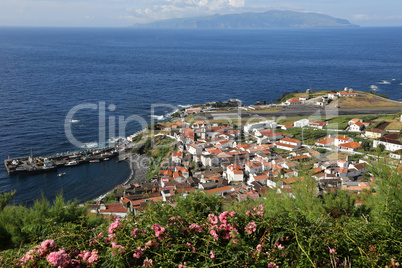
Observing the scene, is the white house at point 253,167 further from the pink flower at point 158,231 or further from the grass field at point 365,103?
the grass field at point 365,103

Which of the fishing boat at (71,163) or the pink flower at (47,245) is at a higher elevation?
the pink flower at (47,245)

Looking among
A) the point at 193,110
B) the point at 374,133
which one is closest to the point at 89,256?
the point at 374,133

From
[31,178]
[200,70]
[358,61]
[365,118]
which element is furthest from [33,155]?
[358,61]

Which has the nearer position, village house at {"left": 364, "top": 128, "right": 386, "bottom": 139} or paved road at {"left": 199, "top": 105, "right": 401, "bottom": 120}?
village house at {"left": 364, "top": 128, "right": 386, "bottom": 139}

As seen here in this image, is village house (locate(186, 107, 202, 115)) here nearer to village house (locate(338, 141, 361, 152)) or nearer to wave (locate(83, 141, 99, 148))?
wave (locate(83, 141, 99, 148))

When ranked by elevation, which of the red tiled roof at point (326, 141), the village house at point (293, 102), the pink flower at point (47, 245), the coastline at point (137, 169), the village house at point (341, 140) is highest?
the pink flower at point (47, 245)

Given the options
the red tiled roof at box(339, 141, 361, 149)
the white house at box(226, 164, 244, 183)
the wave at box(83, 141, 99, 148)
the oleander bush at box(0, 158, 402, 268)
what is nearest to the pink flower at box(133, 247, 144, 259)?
→ the oleander bush at box(0, 158, 402, 268)

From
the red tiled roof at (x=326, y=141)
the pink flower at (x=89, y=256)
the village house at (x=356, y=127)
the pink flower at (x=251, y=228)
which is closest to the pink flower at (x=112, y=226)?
the pink flower at (x=89, y=256)

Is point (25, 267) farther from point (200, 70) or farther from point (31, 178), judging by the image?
point (200, 70)
